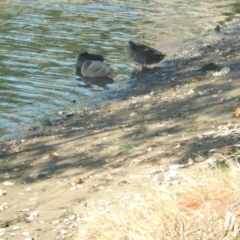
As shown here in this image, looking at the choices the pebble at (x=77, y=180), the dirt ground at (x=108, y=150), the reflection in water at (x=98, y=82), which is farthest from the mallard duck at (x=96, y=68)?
the pebble at (x=77, y=180)

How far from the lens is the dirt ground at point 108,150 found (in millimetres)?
6691

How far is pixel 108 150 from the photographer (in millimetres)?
8672

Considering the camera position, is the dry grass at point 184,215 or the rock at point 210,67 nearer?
the dry grass at point 184,215

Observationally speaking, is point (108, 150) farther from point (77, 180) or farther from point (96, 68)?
point (96, 68)

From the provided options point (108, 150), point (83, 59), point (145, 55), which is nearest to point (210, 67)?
point (145, 55)

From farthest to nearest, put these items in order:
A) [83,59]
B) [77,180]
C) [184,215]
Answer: [83,59]
[77,180]
[184,215]

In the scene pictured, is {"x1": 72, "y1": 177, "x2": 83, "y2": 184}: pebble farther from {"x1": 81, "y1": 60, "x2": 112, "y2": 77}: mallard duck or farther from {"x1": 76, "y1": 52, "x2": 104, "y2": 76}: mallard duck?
{"x1": 76, "y1": 52, "x2": 104, "y2": 76}: mallard duck

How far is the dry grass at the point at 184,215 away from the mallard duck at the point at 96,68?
32.6ft

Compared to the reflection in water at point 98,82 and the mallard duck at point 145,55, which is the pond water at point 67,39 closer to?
the reflection in water at point 98,82

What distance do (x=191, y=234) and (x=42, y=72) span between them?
11.3 metres

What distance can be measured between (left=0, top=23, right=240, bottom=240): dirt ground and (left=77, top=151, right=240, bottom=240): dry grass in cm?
53

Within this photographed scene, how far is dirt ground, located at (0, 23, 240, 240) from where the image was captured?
669 cm

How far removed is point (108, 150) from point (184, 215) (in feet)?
12.4

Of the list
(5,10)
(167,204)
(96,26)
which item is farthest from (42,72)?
(167,204)
